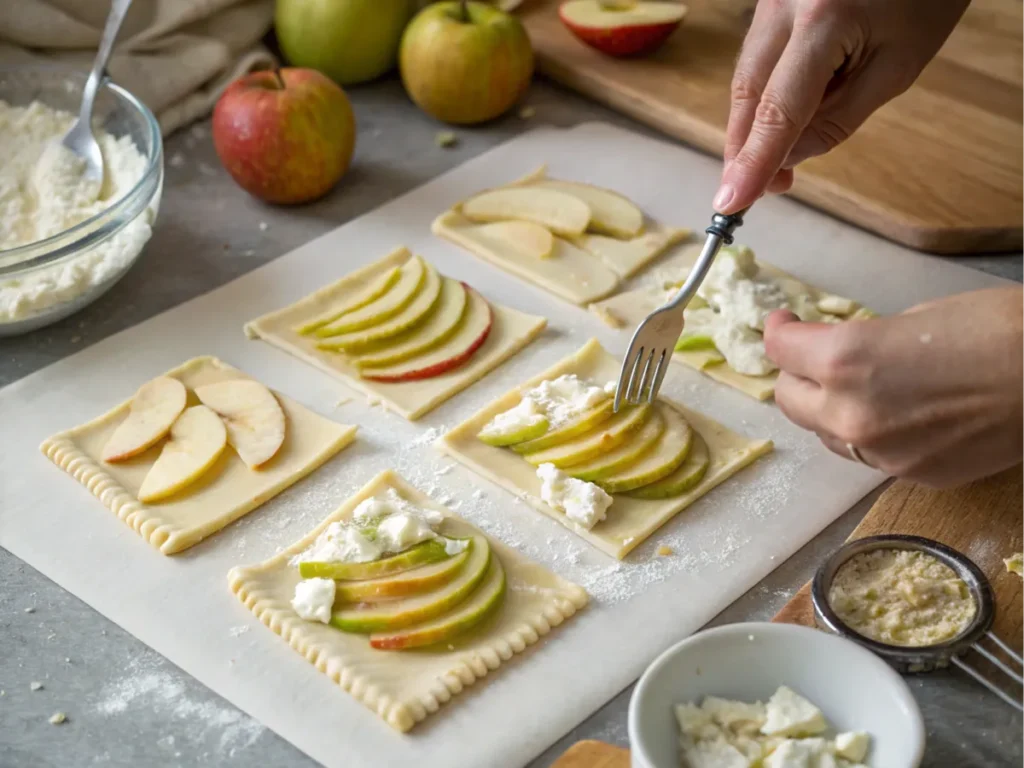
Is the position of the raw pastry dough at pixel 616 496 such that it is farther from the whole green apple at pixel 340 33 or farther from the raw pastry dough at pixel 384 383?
the whole green apple at pixel 340 33

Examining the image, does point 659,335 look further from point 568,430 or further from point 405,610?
point 405,610

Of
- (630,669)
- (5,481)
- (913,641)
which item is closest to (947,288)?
(913,641)

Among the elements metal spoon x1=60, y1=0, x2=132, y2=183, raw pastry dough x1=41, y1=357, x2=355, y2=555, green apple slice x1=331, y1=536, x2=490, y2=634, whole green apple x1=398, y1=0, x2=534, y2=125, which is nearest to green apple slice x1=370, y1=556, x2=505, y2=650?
green apple slice x1=331, y1=536, x2=490, y2=634

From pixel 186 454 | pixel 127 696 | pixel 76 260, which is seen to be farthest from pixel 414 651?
pixel 76 260

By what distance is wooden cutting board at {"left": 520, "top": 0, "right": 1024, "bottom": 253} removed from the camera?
10.6 ft

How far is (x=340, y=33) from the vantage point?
3762mm

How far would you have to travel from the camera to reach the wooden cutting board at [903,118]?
3.23 meters

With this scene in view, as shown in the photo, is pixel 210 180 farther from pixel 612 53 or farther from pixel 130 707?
pixel 130 707

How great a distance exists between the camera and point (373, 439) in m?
2.64

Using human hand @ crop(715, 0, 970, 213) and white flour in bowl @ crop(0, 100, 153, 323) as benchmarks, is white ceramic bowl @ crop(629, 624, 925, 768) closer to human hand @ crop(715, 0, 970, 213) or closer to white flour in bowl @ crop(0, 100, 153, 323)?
human hand @ crop(715, 0, 970, 213)

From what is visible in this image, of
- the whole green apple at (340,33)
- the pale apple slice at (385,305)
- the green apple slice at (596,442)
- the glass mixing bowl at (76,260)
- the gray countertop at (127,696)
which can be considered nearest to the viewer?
the gray countertop at (127,696)

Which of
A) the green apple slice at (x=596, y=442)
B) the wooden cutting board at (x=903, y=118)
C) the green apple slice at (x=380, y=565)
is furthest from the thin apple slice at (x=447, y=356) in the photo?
the wooden cutting board at (x=903, y=118)

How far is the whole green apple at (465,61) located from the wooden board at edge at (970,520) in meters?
1.93

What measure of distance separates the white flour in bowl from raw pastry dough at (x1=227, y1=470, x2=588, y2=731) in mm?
966
